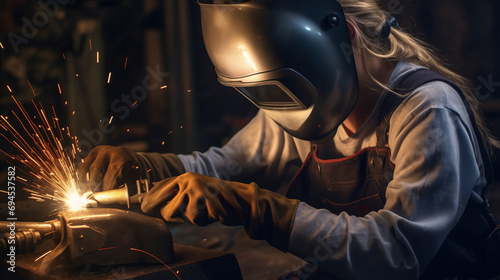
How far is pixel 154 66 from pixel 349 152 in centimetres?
135

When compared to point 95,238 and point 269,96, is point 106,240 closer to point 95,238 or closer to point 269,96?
point 95,238

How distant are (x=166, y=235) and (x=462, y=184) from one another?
72 cm

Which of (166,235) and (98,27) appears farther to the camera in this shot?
(98,27)

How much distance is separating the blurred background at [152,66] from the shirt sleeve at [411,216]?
1255 mm

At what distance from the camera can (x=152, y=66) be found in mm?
2668

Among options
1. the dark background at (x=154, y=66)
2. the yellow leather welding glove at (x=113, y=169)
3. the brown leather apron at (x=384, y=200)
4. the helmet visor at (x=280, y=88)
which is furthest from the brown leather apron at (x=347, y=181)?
the dark background at (x=154, y=66)

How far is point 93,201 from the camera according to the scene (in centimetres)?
147

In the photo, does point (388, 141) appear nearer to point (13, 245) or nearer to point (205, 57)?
point (13, 245)

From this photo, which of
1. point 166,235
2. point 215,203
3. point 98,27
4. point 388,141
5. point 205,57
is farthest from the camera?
point 205,57

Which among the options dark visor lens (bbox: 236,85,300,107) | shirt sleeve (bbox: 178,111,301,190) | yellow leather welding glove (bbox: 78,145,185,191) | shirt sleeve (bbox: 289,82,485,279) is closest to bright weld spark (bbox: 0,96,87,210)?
yellow leather welding glove (bbox: 78,145,185,191)

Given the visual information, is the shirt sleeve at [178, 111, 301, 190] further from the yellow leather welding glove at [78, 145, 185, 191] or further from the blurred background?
the blurred background

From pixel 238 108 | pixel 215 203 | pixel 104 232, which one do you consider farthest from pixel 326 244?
pixel 238 108

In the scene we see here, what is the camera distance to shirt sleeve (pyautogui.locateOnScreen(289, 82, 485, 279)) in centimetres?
123

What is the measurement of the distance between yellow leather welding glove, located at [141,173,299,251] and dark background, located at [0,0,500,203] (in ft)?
4.16
